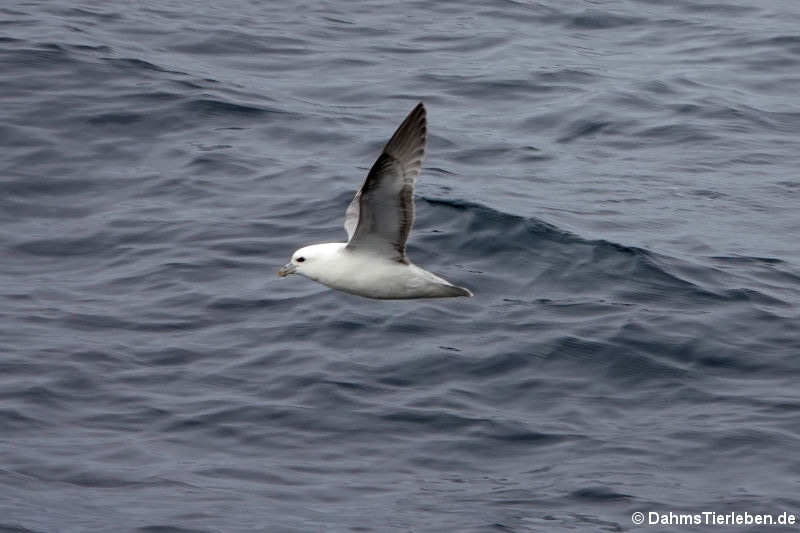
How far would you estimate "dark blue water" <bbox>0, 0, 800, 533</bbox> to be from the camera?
10.2 meters

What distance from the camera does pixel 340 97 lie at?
57.2 ft

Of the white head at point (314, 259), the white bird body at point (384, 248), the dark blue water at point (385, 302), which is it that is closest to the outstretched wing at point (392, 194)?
the white bird body at point (384, 248)

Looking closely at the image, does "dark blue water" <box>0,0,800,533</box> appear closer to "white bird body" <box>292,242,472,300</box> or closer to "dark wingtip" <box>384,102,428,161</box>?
"white bird body" <box>292,242,472,300</box>

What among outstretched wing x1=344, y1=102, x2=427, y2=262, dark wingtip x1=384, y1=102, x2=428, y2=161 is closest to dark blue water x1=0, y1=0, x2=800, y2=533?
outstretched wing x1=344, y1=102, x2=427, y2=262

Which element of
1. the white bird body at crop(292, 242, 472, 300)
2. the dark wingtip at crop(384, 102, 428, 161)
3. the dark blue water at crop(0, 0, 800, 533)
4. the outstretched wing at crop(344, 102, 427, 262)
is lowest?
the dark blue water at crop(0, 0, 800, 533)

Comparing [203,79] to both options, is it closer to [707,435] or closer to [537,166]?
[537,166]

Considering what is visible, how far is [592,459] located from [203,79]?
8.81m

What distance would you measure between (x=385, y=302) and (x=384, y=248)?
3310mm

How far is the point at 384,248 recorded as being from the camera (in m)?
9.27

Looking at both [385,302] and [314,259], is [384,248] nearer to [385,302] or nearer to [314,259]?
[314,259]

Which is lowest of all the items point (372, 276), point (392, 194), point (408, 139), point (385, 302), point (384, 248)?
point (385, 302)

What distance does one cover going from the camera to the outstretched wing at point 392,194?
859 centimetres

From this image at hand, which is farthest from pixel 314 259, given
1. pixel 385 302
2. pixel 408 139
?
pixel 385 302

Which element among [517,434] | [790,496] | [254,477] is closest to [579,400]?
[517,434]
